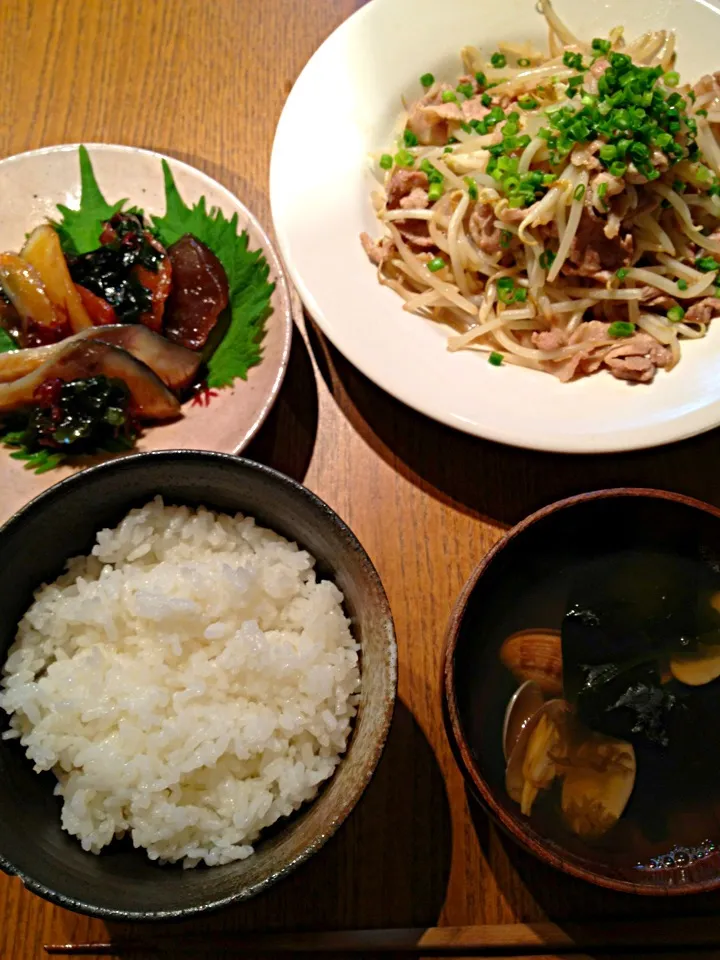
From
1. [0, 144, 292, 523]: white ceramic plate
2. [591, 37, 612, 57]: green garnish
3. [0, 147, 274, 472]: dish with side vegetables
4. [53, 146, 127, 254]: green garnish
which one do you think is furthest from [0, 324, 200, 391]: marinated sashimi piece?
[591, 37, 612, 57]: green garnish

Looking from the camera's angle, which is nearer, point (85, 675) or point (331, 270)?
point (85, 675)

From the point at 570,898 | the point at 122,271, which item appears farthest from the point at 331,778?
the point at 122,271

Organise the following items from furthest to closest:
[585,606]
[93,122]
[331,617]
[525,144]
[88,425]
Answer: [93,122]
[525,144]
[88,425]
[585,606]
[331,617]

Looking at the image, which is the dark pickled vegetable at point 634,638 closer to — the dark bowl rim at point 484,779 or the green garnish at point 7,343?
Result: the dark bowl rim at point 484,779

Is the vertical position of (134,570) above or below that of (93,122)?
below

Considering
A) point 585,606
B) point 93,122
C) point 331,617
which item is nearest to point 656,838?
point 585,606

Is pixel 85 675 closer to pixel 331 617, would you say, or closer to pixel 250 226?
pixel 331 617

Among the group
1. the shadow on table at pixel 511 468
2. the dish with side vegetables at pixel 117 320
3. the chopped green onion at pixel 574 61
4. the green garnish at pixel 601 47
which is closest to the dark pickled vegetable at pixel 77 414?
the dish with side vegetables at pixel 117 320
